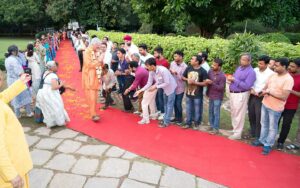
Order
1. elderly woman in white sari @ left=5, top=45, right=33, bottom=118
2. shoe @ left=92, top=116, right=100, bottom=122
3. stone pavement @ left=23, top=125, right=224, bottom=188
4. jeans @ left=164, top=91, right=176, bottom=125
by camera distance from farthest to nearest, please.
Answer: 1. shoe @ left=92, top=116, right=100, bottom=122
2. elderly woman in white sari @ left=5, top=45, right=33, bottom=118
3. jeans @ left=164, top=91, right=176, bottom=125
4. stone pavement @ left=23, top=125, right=224, bottom=188

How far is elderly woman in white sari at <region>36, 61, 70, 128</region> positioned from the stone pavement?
644 millimetres

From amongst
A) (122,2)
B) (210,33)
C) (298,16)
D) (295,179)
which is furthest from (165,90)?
(122,2)

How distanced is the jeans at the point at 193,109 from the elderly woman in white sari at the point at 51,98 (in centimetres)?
288

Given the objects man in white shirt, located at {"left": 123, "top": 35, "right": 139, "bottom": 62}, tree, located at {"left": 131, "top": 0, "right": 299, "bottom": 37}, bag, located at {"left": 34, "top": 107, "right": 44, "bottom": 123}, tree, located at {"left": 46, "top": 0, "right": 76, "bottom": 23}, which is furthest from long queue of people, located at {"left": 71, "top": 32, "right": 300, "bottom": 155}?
tree, located at {"left": 46, "top": 0, "right": 76, "bottom": 23}

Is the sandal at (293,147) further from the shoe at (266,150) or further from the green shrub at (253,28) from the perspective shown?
the green shrub at (253,28)

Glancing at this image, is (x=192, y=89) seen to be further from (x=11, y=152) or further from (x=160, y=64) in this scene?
(x=11, y=152)

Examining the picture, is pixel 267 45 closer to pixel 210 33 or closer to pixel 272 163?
pixel 272 163

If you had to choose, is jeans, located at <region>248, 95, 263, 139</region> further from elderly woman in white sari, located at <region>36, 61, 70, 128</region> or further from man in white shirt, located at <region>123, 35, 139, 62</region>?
elderly woman in white sari, located at <region>36, 61, 70, 128</region>

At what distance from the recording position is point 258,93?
5355mm

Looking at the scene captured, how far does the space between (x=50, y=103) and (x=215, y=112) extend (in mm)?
3624

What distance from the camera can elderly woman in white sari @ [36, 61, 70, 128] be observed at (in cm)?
620

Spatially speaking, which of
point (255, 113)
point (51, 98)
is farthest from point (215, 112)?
point (51, 98)

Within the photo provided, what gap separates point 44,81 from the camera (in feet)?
20.5

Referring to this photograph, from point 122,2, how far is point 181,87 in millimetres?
24683
